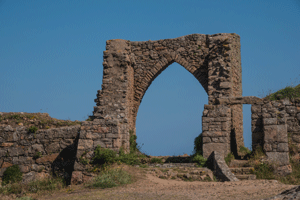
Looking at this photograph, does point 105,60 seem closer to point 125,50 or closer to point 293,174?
point 125,50

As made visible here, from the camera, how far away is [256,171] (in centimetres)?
948

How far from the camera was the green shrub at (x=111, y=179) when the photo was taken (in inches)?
319

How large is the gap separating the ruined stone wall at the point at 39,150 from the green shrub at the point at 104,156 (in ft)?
4.14

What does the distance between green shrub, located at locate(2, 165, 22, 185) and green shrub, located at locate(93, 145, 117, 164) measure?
2699 millimetres

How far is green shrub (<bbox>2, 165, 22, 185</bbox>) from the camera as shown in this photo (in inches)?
387

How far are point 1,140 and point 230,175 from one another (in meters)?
7.04

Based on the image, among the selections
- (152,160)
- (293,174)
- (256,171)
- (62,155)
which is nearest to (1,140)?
(62,155)

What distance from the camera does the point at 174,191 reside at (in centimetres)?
735

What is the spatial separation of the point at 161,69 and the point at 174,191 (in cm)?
926

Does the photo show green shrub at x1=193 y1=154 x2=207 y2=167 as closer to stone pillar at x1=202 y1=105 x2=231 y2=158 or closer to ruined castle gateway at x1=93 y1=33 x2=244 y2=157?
stone pillar at x1=202 y1=105 x2=231 y2=158

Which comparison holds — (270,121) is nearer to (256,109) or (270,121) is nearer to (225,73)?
(256,109)

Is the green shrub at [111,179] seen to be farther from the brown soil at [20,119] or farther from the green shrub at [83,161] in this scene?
the brown soil at [20,119]

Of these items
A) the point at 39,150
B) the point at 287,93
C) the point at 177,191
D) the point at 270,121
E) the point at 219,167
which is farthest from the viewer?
the point at 287,93

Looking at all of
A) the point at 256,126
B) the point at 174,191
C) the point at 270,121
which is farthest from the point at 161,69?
the point at 174,191
